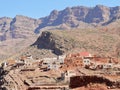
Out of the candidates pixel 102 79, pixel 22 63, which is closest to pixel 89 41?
pixel 22 63

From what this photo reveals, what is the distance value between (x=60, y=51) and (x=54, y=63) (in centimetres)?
7346

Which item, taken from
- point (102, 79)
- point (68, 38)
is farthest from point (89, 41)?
point (102, 79)

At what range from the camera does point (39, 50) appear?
6609 inches

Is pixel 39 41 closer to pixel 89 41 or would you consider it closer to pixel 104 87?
pixel 89 41

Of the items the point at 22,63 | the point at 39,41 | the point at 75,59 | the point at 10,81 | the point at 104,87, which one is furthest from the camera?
the point at 39,41

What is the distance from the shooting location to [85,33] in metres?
181

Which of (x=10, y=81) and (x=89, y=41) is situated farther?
(x=89, y=41)

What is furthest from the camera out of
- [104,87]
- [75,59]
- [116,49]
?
[116,49]

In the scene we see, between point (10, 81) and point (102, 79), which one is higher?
point (102, 79)

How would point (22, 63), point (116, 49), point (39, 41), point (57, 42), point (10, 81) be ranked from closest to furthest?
point (10, 81) → point (22, 63) → point (116, 49) → point (57, 42) → point (39, 41)

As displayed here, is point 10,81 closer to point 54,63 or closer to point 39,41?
point 54,63

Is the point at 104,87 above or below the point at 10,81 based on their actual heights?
above

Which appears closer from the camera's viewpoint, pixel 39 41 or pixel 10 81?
pixel 10 81

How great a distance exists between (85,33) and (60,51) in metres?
28.5
